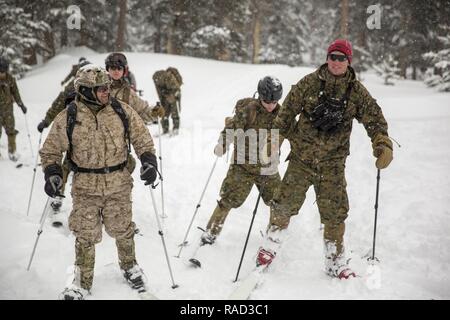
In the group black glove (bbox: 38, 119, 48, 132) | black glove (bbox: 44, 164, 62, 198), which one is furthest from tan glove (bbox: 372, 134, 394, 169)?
black glove (bbox: 38, 119, 48, 132)

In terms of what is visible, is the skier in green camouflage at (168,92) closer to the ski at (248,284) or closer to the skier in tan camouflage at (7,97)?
the skier in tan camouflage at (7,97)

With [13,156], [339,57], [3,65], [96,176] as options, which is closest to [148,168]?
[96,176]

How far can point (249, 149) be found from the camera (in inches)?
215

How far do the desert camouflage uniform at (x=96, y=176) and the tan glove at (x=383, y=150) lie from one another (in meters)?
2.62

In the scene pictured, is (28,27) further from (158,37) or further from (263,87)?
(263,87)

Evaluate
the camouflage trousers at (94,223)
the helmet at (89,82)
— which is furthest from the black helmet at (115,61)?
the camouflage trousers at (94,223)

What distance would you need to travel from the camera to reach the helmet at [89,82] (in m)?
3.71

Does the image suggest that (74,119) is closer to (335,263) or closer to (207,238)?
(207,238)

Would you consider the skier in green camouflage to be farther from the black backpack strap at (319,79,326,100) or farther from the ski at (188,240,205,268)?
the black backpack strap at (319,79,326,100)

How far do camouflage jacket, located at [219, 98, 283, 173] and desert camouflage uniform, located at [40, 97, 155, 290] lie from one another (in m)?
1.65

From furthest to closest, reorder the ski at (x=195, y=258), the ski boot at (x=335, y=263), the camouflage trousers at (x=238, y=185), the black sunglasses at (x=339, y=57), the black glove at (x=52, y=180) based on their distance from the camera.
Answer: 1. the camouflage trousers at (x=238, y=185)
2. the ski at (x=195, y=258)
3. the ski boot at (x=335, y=263)
4. the black sunglasses at (x=339, y=57)
5. the black glove at (x=52, y=180)

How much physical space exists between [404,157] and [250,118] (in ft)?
14.7

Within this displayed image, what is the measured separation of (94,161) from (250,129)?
7.81 ft

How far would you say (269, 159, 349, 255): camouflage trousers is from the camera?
4.53 meters
